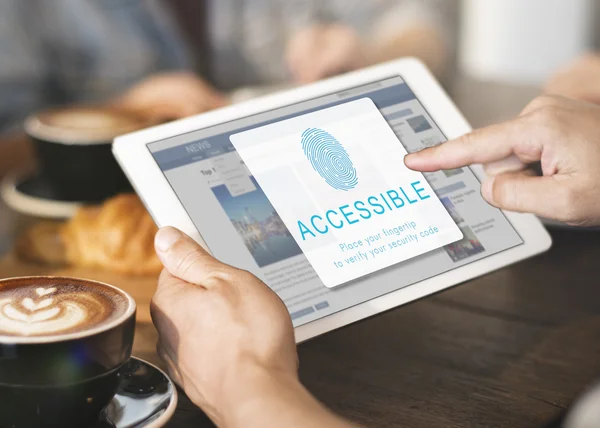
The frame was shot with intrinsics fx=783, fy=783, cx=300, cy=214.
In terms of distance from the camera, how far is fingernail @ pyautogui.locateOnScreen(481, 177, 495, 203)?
2.47 feet

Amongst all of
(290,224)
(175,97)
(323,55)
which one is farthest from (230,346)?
(323,55)

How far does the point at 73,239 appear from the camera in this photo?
3.08 ft

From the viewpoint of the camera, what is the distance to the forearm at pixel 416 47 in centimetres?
179

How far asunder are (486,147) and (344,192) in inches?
5.6

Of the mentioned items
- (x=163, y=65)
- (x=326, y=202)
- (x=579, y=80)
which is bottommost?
(x=163, y=65)

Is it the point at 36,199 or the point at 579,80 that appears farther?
the point at 579,80

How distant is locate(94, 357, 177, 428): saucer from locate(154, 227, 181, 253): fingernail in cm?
9

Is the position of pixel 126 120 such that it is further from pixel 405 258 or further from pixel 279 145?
pixel 405 258

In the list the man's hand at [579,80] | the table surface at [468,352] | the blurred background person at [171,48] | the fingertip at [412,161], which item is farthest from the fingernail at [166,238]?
the man's hand at [579,80]

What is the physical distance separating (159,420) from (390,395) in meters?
0.22

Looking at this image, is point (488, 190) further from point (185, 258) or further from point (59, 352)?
point (59, 352)

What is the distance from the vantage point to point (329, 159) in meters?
0.73

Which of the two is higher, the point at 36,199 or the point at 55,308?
the point at 55,308

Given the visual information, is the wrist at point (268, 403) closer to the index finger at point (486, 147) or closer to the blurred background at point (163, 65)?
the index finger at point (486, 147)
